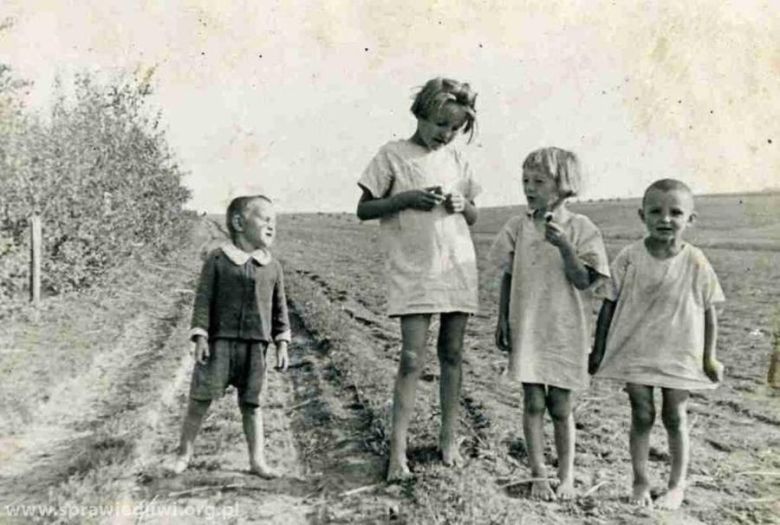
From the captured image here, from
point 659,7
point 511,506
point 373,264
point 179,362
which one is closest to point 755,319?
point 659,7

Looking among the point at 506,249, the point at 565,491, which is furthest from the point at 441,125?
the point at 565,491

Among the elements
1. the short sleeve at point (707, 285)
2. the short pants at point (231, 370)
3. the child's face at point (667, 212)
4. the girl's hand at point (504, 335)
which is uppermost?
the child's face at point (667, 212)

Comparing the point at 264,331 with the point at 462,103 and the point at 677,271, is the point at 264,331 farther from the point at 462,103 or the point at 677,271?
the point at 677,271

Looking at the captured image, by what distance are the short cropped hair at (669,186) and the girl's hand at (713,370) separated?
2.25 ft

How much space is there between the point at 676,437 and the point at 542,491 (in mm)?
589

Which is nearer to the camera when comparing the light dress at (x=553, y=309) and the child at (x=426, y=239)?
the light dress at (x=553, y=309)

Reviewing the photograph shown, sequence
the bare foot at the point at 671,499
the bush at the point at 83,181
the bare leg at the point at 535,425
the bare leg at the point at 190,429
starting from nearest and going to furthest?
the bare foot at the point at 671,499 < the bare leg at the point at 535,425 < the bare leg at the point at 190,429 < the bush at the point at 83,181

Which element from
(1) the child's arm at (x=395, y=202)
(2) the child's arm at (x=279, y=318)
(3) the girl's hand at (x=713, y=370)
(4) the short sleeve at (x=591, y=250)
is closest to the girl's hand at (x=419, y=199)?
(1) the child's arm at (x=395, y=202)

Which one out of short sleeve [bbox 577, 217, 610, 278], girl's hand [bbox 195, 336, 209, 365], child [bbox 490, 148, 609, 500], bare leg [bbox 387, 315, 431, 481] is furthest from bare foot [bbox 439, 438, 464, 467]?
girl's hand [bbox 195, 336, 209, 365]

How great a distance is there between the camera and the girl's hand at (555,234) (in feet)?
11.4

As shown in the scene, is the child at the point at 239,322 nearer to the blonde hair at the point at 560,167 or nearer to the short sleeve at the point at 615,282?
the blonde hair at the point at 560,167

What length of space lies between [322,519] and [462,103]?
6.09ft

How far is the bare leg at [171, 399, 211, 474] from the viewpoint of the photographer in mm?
3988

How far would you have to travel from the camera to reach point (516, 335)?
3734 millimetres
